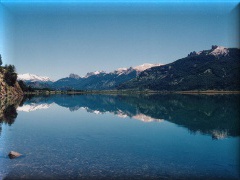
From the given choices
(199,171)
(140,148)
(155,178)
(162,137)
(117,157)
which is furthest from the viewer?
(162,137)

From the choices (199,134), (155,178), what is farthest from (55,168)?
(199,134)

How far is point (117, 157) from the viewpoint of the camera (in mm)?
45594

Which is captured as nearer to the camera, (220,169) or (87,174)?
(87,174)

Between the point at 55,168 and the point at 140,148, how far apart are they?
62.2 feet

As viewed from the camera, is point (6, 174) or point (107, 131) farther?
point (107, 131)

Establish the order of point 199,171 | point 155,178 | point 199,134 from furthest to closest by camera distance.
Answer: point 199,134
point 199,171
point 155,178

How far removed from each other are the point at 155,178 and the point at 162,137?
31.1 m

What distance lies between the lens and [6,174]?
1409 inches

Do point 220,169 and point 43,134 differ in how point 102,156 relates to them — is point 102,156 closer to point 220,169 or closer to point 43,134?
point 220,169

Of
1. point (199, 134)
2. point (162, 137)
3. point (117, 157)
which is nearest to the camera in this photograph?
point (117, 157)

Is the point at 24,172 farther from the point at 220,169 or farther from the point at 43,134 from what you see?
the point at 43,134

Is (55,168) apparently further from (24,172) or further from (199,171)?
(199,171)

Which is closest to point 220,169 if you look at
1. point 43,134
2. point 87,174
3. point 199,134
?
point 87,174

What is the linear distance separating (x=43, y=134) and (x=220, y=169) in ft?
144
